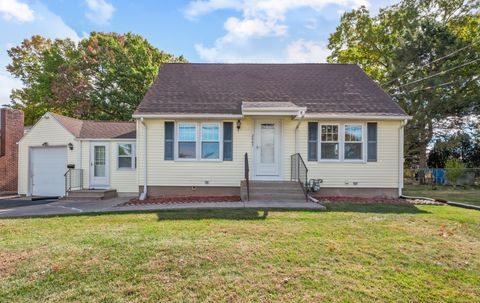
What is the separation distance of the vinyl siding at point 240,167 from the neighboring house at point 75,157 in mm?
1961

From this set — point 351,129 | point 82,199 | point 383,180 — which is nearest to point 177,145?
point 82,199

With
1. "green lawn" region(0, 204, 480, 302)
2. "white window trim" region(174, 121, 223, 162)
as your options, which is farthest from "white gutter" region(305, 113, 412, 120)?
"green lawn" region(0, 204, 480, 302)

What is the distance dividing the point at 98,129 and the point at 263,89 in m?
7.74

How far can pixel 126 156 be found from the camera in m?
12.3

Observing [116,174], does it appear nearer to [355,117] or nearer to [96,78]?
[355,117]

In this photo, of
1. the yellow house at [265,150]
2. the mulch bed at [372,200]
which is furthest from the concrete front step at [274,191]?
the mulch bed at [372,200]

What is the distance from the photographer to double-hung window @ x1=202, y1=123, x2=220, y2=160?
10812 millimetres

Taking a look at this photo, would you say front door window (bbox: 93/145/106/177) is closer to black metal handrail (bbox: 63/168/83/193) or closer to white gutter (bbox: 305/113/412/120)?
black metal handrail (bbox: 63/168/83/193)

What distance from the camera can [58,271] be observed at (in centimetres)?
400

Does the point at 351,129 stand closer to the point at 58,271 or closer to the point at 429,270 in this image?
the point at 429,270

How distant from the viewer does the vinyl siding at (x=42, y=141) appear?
1250cm

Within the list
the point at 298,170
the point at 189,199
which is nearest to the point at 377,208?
the point at 298,170

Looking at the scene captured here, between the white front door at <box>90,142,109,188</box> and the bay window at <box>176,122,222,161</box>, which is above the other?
the bay window at <box>176,122,222,161</box>

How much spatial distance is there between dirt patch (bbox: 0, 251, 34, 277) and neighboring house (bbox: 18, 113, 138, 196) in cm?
778
